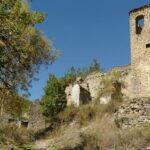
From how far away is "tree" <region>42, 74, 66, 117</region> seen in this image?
30.4 meters

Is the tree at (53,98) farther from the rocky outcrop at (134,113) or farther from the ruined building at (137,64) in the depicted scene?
the rocky outcrop at (134,113)

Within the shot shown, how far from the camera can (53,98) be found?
3078 cm

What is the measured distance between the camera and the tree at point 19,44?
17.4m

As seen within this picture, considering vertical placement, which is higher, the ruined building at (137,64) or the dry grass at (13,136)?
the ruined building at (137,64)

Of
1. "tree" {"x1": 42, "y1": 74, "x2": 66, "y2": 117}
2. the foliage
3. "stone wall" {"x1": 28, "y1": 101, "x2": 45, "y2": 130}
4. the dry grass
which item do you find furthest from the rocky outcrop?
"stone wall" {"x1": 28, "y1": 101, "x2": 45, "y2": 130}

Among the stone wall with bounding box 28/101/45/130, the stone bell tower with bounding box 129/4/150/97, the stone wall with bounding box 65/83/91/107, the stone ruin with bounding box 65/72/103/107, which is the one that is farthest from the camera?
the stone wall with bounding box 28/101/45/130

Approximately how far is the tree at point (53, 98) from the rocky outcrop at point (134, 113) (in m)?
7.26

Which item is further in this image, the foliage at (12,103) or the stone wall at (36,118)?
the stone wall at (36,118)

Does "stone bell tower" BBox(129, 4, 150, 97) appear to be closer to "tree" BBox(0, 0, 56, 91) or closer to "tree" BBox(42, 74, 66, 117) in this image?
"tree" BBox(42, 74, 66, 117)

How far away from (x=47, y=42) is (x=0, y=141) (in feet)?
21.9

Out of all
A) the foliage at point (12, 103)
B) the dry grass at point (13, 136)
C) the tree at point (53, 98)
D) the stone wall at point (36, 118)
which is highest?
the tree at point (53, 98)

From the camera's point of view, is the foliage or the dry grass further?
the dry grass

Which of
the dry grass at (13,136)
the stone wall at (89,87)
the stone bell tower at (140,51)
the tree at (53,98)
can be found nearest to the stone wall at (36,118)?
the tree at (53,98)

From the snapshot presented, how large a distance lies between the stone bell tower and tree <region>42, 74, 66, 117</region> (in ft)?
18.0
